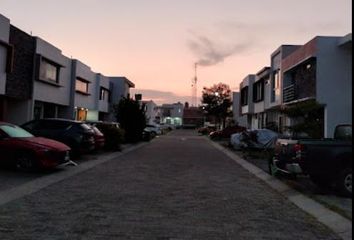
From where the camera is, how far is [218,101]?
278 ft

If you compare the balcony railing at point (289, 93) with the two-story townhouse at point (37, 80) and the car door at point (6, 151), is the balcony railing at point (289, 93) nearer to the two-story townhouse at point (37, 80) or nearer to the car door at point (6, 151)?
the two-story townhouse at point (37, 80)

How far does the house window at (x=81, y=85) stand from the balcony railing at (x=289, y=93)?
1690 centimetres

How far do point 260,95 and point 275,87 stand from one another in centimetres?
916

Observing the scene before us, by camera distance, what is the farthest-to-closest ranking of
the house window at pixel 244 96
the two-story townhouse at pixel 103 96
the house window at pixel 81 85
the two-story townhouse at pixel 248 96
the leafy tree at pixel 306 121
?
the house window at pixel 244 96
the two-story townhouse at pixel 248 96
the two-story townhouse at pixel 103 96
the house window at pixel 81 85
the leafy tree at pixel 306 121

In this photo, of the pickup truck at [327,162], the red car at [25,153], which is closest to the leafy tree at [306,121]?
the pickup truck at [327,162]

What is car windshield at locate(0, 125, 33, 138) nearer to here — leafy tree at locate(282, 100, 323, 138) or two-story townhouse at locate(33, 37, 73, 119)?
leafy tree at locate(282, 100, 323, 138)

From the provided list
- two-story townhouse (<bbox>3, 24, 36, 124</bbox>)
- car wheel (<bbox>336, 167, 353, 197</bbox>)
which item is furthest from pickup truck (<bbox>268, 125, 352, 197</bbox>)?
two-story townhouse (<bbox>3, 24, 36, 124</bbox>)

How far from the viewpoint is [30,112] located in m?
30.3

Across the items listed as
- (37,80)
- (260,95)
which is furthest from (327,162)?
(260,95)

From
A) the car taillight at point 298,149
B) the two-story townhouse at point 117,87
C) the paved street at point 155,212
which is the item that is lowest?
the paved street at point 155,212

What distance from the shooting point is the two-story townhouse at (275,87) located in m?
38.1

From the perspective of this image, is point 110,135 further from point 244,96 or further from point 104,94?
point 244,96

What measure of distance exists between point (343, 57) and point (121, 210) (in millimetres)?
21724

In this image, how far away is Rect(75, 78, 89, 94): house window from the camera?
4267 centimetres
